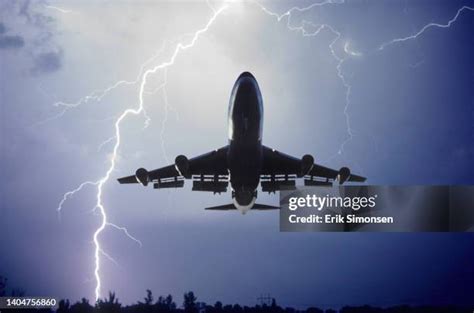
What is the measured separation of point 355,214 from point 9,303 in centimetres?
862

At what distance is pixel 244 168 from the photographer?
1362 cm

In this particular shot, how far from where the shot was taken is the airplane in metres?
12.4

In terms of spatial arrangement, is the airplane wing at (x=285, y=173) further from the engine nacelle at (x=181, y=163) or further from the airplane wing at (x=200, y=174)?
the engine nacelle at (x=181, y=163)

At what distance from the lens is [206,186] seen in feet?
53.3

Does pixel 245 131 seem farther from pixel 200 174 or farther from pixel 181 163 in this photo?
pixel 200 174

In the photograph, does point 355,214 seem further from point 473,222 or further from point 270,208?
point 270,208

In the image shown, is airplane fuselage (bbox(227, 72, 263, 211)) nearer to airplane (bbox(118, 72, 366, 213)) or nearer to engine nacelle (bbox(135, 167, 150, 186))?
airplane (bbox(118, 72, 366, 213))

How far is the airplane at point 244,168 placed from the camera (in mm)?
12430

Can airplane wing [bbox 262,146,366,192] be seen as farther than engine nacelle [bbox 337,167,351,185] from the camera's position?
Yes

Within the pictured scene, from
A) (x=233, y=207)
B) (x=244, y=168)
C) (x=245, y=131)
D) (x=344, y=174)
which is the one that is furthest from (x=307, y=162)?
(x=233, y=207)

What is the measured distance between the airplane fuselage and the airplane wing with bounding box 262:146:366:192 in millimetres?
1717

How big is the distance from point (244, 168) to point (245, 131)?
1432 millimetres

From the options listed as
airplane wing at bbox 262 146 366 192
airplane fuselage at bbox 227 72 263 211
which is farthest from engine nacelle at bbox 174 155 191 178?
airplane wing at bbox 262 146 366 192

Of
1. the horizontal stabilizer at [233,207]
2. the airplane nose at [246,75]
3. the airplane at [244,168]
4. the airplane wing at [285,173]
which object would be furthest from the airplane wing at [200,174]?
the airplane nose at [246,75]
